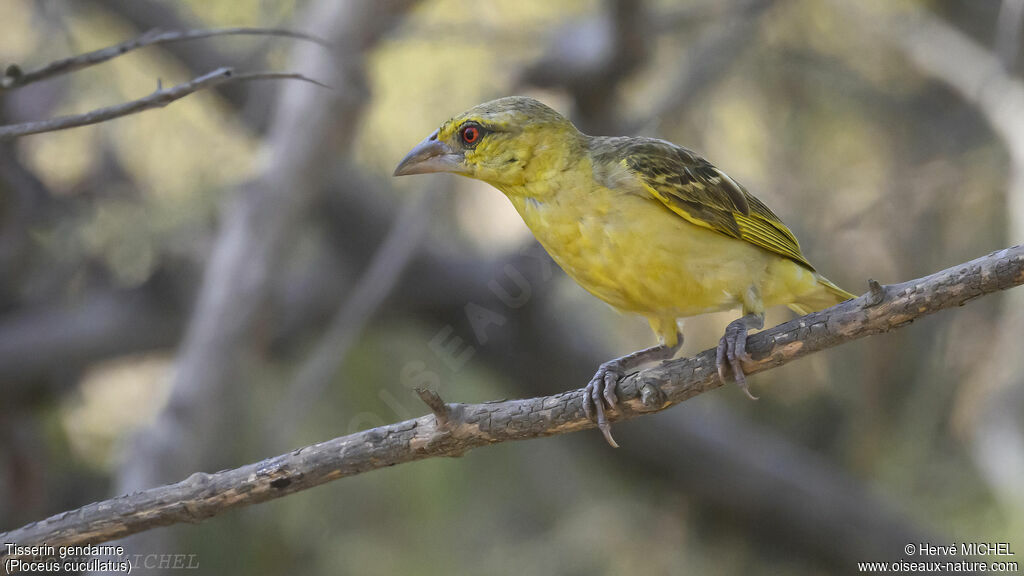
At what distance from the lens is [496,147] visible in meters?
3.34

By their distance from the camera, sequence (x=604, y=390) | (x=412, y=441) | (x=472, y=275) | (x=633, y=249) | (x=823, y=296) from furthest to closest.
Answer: (x=472, y=275) < (x=823, y=296) < (x=633, y=249) < (x=604, y=390) < (x=412, y=441)

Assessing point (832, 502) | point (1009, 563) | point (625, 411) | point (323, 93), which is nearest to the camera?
point (625, 411)

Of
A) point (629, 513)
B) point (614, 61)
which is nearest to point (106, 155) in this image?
point (614, 61)

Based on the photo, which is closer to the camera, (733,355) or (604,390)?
(733,355)

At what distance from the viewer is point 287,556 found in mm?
6574

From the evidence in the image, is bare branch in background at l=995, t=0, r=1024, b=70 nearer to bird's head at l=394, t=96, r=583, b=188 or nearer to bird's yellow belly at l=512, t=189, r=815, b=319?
bird's yellow belly at l=512, t=189, r=815, b=319

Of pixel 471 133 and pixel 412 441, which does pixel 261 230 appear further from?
pixel 412 441

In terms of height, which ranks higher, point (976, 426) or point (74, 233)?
point (74, 233)

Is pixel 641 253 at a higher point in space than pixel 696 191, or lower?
lower

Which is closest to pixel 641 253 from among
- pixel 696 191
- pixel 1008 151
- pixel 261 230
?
pixel 696 191

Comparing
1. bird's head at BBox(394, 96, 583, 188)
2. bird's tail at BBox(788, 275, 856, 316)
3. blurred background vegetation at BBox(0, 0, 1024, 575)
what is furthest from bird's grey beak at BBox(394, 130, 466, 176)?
blurred background vegetation at BBox(0, 0, 1024, 575)

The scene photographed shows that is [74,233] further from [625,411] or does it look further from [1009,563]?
[1009,563]

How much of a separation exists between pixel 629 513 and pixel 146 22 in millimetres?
5460

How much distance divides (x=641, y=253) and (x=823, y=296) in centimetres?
96
